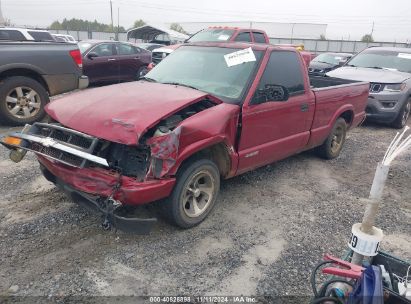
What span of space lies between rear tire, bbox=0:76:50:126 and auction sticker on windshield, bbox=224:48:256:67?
412 cm

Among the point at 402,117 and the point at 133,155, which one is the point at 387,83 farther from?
the point at 133,155

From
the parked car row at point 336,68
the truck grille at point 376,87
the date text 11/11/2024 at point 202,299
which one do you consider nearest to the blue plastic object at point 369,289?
the date text 11/11/2024 at point 202,299

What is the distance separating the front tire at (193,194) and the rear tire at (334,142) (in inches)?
112

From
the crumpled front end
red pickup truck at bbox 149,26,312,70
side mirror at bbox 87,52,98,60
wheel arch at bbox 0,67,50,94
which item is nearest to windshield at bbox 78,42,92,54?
side mirror at bbox 87,52,98,60

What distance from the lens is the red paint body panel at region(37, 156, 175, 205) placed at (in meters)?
3.06

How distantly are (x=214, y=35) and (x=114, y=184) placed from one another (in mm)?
9266

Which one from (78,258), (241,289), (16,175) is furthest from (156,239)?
(16,175)

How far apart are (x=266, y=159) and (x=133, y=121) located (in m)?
2.00

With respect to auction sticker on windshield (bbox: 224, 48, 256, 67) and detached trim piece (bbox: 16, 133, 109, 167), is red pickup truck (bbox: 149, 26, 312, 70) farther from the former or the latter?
detached trim piece (bbox: 16, 133, 109, 167)

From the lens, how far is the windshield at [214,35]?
11180 millimetres

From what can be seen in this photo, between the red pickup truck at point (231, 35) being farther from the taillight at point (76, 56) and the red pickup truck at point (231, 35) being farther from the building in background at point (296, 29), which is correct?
the building in background at point (296, 29)

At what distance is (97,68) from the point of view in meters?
11.5

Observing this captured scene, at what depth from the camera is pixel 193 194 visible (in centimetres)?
368

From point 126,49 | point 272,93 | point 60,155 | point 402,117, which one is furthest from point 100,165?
point 126,49
